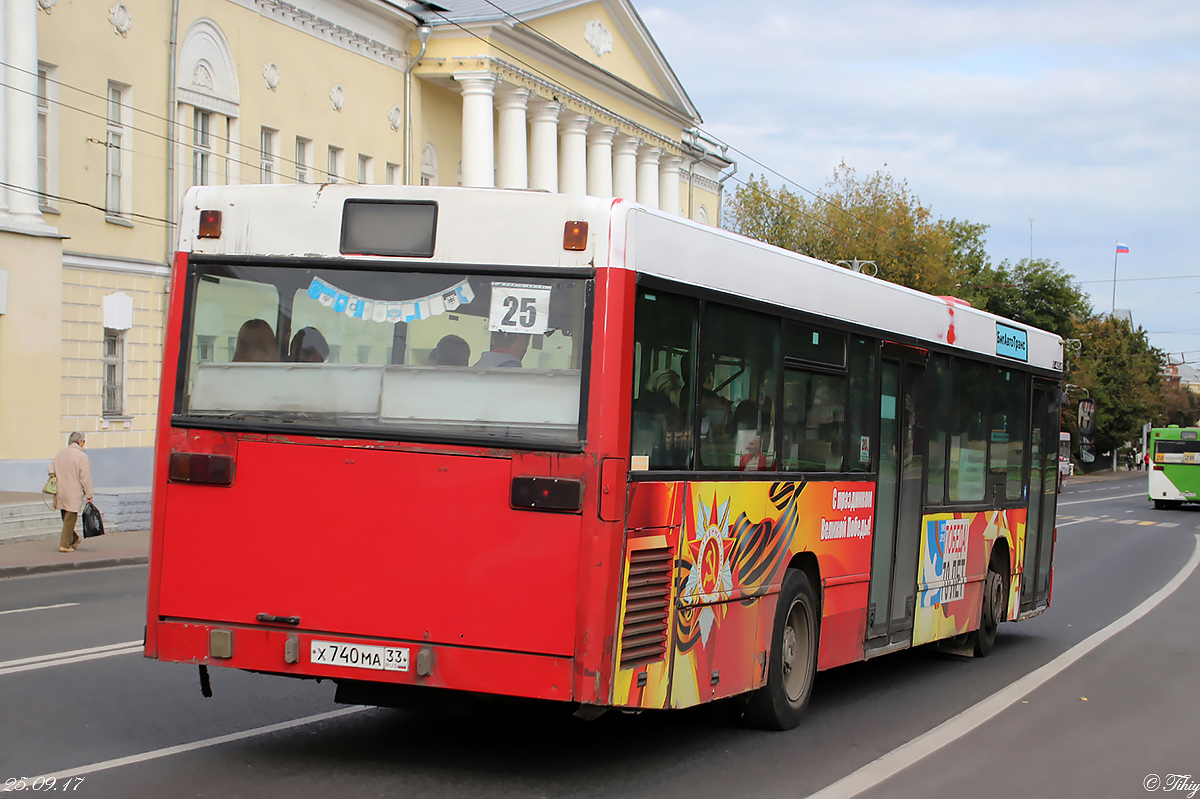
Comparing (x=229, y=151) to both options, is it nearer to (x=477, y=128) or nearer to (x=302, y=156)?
(x=302, y=156)

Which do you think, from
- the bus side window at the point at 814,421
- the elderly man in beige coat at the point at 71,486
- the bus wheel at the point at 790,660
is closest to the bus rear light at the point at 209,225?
the bus side window at the point at 814,421

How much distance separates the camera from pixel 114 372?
29.5 metres

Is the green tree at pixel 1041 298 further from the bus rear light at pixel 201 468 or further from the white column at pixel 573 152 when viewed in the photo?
the bus rear light at pixel 201 468

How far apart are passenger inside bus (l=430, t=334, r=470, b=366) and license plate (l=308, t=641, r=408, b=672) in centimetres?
135

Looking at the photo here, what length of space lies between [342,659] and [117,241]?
24932 mm

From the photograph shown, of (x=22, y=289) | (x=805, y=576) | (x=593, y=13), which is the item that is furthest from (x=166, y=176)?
(x=805, y=576)

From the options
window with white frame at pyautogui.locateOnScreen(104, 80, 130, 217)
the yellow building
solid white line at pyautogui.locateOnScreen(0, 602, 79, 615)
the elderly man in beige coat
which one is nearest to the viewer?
solid white line at pyautogui.locateOnScreen(0, 602, 79, 615)

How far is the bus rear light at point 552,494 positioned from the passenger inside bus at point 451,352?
664 millimetres

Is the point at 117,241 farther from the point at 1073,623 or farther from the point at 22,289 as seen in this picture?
the point at 1073,623

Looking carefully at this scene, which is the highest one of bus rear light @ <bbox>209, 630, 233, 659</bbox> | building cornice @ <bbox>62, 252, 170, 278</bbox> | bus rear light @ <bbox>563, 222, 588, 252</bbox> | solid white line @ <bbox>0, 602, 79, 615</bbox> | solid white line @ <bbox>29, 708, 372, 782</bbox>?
building cornice @ <bbox>62, 252, 170, 278</bbox>

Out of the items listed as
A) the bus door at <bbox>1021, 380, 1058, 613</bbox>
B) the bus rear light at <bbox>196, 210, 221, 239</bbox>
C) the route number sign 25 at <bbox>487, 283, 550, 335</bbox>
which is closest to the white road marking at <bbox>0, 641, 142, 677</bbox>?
the bus rear light at <bbox>196, 210, 221, 239</bbox>

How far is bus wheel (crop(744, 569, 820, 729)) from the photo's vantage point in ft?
27.2

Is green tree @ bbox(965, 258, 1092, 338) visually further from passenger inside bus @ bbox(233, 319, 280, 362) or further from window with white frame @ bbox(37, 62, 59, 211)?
passenger inside bus @ bbox(233, 319, 280, 362)

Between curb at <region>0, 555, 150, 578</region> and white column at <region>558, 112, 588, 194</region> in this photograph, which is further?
white column at <region>558, 112, 588, 194</region>
